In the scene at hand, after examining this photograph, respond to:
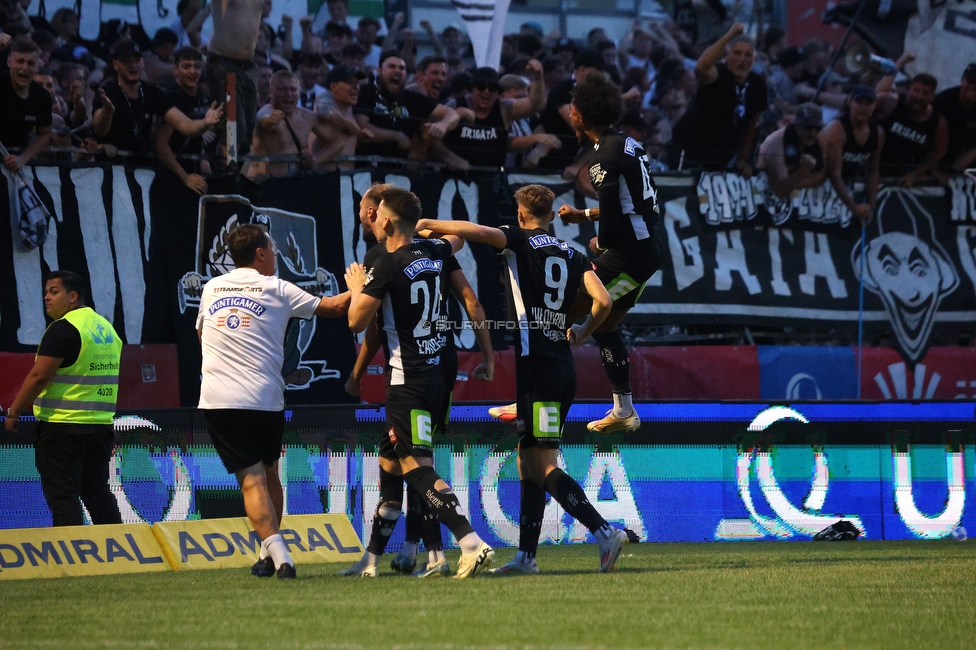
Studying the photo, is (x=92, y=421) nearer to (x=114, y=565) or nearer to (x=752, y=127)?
(x=114, y=565)

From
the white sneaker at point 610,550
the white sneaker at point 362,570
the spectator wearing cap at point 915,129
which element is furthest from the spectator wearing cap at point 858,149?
the white sneaker at point 362,570

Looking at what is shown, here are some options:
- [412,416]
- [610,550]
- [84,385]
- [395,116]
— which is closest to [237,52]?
[395,116]

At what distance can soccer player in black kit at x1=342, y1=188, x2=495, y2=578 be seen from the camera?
24.4ft

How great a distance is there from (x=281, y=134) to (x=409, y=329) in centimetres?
608

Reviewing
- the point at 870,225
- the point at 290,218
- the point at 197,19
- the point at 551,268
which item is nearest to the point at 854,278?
the point at 870,225

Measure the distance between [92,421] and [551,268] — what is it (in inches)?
148

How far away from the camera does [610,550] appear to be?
7906mm

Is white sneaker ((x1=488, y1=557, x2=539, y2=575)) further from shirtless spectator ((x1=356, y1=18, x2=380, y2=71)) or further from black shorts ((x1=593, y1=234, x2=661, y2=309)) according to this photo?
shirtless spectator ((x1=356, y1=18, x2=380, y2=71))

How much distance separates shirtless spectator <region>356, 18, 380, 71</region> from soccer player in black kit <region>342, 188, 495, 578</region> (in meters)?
11.0

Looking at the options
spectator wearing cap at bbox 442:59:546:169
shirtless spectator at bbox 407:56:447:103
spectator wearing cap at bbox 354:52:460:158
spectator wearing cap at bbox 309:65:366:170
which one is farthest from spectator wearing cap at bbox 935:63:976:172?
spectator wearing cap at bbox 309:65:366:170

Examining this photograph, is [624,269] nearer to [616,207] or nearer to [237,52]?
[616,207]

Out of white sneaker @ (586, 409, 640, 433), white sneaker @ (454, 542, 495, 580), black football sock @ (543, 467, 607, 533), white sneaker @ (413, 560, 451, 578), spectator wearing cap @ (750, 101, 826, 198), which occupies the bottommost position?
white sneaker @ (413, 560, 451, 578)

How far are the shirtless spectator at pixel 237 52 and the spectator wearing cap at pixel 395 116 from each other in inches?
57.1

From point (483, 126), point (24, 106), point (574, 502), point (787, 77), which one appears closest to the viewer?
point (574, 502)
